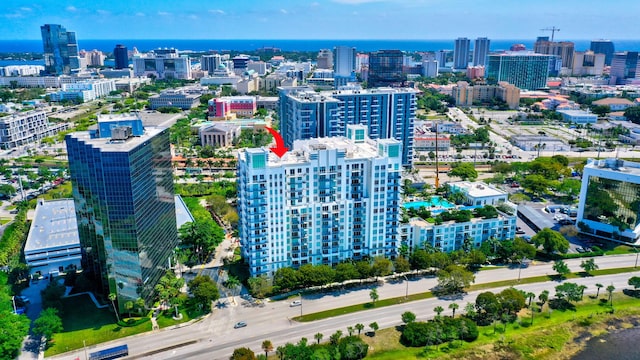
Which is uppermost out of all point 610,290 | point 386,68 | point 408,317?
point 386,68

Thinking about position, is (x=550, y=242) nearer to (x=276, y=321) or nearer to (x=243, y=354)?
(x=276, y=321)

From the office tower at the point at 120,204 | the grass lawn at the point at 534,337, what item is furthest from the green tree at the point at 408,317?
the office tower at the point at 120,204

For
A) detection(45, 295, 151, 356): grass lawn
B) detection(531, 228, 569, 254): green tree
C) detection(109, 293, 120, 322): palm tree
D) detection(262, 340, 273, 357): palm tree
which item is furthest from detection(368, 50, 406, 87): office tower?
detection(262, 340, 273, 357): palm tree

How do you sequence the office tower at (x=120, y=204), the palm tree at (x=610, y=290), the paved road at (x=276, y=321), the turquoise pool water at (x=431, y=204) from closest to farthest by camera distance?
1. the paved road at (x=276, y=321)
2. the office tower at (x=120, y=204)
3. the palm tree at (x=610, y=290)
4. the turquoise pool water at (x=431, y=204)

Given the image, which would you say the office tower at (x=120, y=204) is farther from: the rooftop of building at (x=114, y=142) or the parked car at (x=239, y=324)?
the parked car at (x=239, y=324)

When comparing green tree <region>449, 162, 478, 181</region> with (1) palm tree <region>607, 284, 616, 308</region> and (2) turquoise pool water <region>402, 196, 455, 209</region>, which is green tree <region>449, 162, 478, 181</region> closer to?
(2) turquoise pool water <region>402, 196, 455, 209</region>

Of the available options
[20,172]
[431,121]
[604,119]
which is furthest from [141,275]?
[604,119]

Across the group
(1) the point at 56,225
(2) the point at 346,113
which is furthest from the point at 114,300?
(2) the point at 346,113
